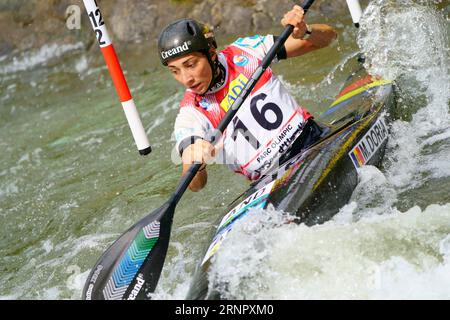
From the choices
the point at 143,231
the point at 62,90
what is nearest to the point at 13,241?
the point at 143,231

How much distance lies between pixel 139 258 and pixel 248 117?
1254 mm

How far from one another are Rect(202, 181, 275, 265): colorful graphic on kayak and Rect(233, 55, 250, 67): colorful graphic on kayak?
3.06 feet

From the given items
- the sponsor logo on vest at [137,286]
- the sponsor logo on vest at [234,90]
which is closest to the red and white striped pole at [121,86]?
the sponsor logo on vest at [234,90]

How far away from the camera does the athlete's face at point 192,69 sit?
4582 millimetres

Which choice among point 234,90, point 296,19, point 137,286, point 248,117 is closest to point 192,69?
point 234,90

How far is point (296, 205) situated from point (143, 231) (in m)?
0.96

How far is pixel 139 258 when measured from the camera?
4.27 meters

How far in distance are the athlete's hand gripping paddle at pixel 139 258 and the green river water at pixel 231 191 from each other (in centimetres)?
21

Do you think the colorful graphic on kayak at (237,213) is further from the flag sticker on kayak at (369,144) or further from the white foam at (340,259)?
the flag sticker on kayak at (369,144)

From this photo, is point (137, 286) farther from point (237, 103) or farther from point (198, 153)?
point (237, 103)

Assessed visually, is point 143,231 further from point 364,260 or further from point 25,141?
point 25,141

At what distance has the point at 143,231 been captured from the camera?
445 cm

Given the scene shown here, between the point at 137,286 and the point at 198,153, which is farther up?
the point at 198,153

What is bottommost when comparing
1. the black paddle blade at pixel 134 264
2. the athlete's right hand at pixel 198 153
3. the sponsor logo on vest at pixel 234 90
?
the black paddle blade at pixel 134 264
